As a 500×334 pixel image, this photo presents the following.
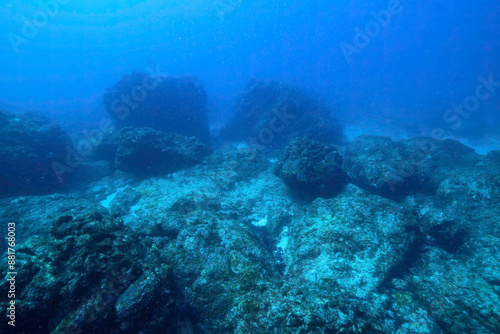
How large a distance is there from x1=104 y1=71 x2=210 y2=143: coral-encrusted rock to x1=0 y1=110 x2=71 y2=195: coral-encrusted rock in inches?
231

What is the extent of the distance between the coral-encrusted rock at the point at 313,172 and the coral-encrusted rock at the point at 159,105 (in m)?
10.5

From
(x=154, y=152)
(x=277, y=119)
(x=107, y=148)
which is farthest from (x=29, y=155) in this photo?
(x=277, y=119)

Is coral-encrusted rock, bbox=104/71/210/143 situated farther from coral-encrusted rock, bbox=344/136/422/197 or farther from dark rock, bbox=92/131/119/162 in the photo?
coral-encrusted rock, bbox=344/136/422/197

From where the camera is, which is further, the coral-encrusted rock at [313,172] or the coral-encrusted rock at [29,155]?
the coral-encrusted rock at [29,155]

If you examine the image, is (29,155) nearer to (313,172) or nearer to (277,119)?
(313,172)

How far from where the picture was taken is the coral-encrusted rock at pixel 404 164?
854 centimetres

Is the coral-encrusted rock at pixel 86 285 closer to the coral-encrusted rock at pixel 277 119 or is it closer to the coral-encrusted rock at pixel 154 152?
the coral-encrusted rock at pixel 154 152

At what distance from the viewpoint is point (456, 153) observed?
39.0 ft

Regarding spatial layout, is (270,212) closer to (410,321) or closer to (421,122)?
(410,321)

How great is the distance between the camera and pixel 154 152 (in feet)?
34.7

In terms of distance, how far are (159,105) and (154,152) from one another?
7.68 meters

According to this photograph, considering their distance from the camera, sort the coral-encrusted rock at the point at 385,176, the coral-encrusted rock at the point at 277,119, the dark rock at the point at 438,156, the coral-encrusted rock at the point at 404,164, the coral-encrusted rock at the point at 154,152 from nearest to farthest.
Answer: the coral-encrusted rock at the point at 385,176, the coral-encrusted rock at the point at 404,164, the coral-encrusted rock at the point at 154,152, the dark rock at the point at 438,156, the coral-encrusted rock at the point at 277,119

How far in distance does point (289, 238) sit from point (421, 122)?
30.5 m

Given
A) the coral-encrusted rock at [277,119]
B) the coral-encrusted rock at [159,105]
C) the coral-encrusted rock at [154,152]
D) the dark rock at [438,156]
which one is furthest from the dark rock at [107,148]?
the dark rock at [438,156]
